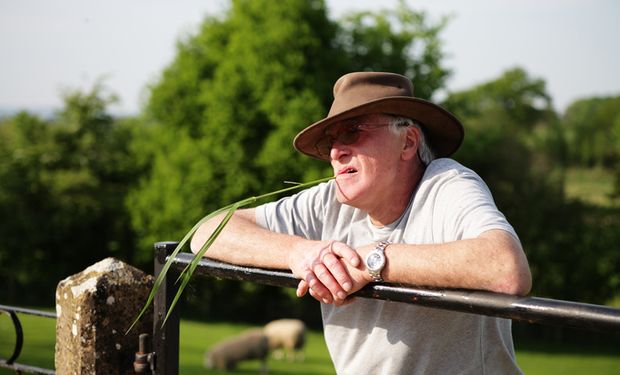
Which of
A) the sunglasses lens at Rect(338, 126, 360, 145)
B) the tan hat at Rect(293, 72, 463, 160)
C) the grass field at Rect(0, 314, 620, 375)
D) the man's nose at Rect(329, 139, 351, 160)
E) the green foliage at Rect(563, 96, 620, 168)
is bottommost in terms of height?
the grass field at Rect(0, 314, 620, 375)

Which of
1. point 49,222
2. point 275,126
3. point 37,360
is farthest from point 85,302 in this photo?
point 49,222

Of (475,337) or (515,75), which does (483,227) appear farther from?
(515,75)

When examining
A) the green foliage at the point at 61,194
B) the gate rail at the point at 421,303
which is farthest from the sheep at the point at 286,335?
the gate rail at the point at 421,303

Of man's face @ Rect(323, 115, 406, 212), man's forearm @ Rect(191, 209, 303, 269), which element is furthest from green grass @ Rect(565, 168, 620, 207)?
man's forearm @ Rect(191, 209, 303, 269)

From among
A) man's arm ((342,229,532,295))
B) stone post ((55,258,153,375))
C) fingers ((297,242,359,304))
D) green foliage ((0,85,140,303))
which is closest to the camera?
man's arm ((342,229,532,295))

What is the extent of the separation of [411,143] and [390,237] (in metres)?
0.37

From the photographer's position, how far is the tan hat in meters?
2.65

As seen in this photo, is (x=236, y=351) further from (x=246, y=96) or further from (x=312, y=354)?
(x=246, y=96)

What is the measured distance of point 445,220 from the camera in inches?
94.7

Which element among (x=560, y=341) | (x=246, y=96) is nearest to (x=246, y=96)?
(x=246, y=96)

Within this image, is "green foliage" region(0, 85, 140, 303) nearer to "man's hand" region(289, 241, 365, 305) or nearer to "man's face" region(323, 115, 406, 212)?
"man's face" region(323, 115, 406, 212)

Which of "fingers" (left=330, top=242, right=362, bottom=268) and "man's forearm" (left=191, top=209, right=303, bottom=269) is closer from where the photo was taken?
"fingers" (left=330, top=242, right=362, bottom=268)

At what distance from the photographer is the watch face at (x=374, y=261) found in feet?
6.39

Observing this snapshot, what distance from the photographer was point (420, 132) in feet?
9.26
